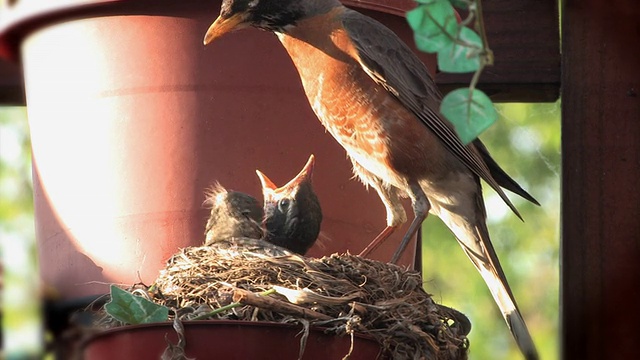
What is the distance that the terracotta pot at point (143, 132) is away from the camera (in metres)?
2.43

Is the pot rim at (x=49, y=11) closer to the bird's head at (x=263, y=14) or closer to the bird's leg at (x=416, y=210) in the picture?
the bird's head at (x=263, y=14)

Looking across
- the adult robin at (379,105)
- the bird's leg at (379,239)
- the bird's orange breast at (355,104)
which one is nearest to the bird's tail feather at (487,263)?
the adult robin at (379,105)

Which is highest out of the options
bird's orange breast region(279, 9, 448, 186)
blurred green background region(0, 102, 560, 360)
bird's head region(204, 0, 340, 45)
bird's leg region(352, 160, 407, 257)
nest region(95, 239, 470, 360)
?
bird's head region(204, 0, 340, 45)

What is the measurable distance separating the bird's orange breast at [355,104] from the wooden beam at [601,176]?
2.08ft

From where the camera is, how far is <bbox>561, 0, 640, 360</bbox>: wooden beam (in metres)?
2.18

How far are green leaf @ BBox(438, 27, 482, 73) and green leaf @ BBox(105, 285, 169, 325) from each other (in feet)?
3.20

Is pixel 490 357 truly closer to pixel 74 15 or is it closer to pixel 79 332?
pixel 74 15

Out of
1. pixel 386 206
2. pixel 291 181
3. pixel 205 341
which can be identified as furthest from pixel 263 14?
pixel 205 341

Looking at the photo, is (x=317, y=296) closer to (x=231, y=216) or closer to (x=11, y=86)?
(x=231, y=216)

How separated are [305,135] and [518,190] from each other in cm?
62

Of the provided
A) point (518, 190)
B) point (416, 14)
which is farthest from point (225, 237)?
point (416, 14)

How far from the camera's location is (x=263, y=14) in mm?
2812

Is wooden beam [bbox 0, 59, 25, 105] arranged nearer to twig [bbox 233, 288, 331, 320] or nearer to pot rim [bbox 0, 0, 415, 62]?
pot rim [bbox 0, 0, 415, 62]

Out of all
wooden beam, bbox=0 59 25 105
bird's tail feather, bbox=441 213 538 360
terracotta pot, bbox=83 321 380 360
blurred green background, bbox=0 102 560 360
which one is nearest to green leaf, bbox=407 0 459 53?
terracotta pot, bbox=83 321 380 360
